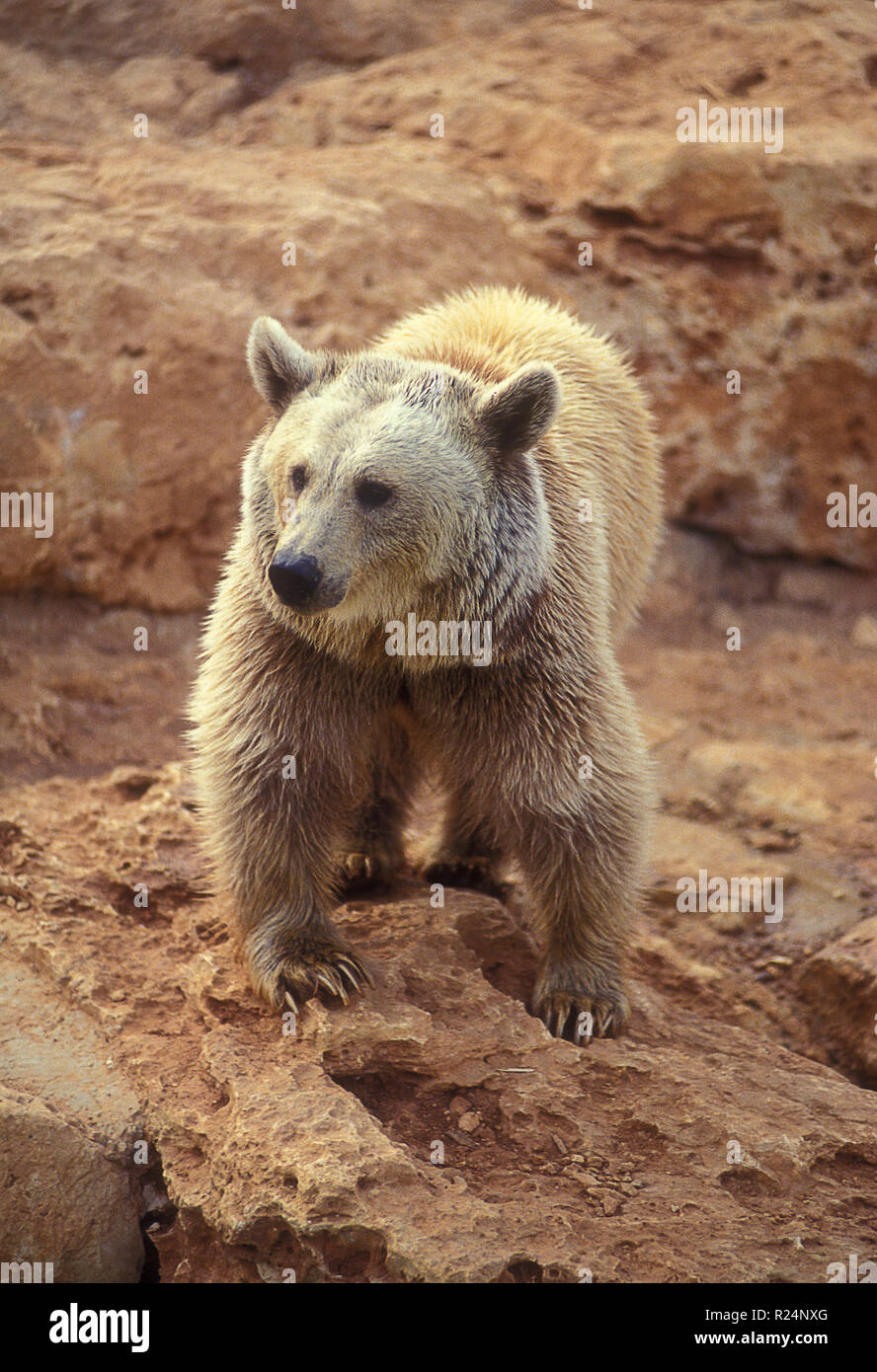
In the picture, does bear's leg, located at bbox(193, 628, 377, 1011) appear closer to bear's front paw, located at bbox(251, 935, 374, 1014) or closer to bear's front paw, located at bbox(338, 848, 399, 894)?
bear's front paw, located at bbox(251, 935, 374, 1014)

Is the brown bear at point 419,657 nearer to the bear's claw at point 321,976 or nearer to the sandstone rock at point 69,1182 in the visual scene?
the bear's claw at point 321,976

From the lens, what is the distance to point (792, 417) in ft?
31.5

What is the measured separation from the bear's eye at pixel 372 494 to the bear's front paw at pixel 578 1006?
2.04 m

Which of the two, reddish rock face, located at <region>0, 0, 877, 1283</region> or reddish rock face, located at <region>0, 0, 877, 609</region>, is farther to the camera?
reddish rock face, located at <region>0, 0, 877, 609</region>

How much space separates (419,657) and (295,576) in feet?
2.26

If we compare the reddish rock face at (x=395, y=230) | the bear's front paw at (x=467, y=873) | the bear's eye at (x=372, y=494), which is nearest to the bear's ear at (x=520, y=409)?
the bear's eye at (x=372, y=494)

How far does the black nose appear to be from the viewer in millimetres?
3895

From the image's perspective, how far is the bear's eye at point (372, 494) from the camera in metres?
4.11

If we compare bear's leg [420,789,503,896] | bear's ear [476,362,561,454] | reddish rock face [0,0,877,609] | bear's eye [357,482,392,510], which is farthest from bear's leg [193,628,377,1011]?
Result: reddish rock face [0,0,877,609]

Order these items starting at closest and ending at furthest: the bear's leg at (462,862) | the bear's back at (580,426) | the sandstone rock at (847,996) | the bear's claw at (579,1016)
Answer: the bear's claw at (579,1016), the bear's back at (580,426), the sandstone rock at (847,996), the bear's leg at (462,862)

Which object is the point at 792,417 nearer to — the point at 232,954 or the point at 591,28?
the point at 591,28

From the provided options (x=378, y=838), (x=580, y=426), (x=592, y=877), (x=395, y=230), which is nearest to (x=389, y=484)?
(x=580, y=426)

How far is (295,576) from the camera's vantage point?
389 centimetres

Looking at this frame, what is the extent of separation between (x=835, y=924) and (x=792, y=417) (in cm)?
472
